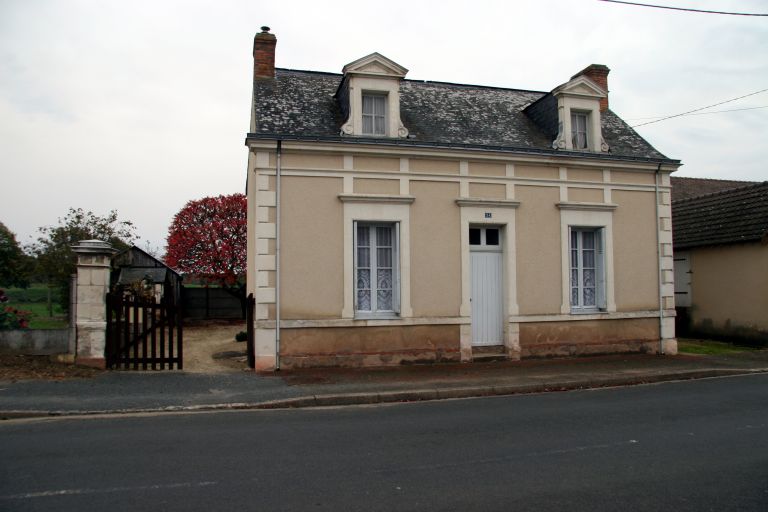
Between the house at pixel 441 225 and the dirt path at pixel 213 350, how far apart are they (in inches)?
60.1

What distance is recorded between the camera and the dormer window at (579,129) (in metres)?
14.0

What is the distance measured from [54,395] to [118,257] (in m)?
14.4

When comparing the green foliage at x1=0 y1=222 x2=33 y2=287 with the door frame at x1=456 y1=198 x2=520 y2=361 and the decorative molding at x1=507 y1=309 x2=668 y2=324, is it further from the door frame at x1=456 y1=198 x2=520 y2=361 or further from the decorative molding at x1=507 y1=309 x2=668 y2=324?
the decorative molding at x1=507 y1=309 x2=668 y2=324

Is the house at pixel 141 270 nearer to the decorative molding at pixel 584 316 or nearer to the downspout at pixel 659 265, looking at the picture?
the decorative molding at pixel 584 316

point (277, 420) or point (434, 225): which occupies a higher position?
point (434, 225)

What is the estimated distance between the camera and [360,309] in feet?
39.7

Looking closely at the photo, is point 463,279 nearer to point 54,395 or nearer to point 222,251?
point 54,395

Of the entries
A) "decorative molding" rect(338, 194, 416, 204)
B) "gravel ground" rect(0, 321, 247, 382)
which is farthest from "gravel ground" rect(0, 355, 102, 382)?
"decorative molding" rect(338, 194, 416, 204)

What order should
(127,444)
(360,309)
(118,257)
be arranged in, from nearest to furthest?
(127,444) → (360,309) → (118,257)

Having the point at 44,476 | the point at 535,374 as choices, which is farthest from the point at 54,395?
the point at 535,374

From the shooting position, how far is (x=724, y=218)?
17109mm

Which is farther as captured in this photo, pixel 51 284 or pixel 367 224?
pixel 51 284

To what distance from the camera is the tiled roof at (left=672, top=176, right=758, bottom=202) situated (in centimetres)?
2652

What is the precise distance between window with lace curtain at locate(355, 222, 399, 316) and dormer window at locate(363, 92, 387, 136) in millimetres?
2062
